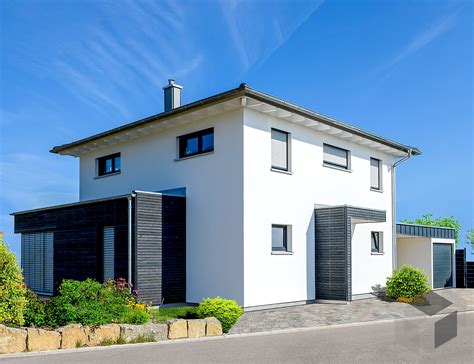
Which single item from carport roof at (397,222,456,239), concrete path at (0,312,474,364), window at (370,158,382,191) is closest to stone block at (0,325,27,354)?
concrete path at (0,312,474,364)

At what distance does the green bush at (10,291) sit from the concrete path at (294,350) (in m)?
1.40

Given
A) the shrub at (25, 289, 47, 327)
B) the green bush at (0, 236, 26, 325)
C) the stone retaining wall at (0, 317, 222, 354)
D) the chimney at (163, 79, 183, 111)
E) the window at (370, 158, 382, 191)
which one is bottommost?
the stone retaining wall at (0, 317, 222, 354)

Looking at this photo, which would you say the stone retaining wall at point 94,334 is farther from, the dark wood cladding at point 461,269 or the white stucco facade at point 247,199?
the dark wood cladding at point 461,269

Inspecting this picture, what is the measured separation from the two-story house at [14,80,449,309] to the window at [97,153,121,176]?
66cm

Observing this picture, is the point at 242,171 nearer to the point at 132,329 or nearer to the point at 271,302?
the point at 271,302

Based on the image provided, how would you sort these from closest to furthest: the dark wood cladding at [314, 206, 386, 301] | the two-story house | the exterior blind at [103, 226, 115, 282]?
the two-story house
the exterior blind at [103, 226, 115, 282]
the dark wood cladding at [314, 206, 386, 301]

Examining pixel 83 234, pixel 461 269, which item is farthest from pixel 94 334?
pixel 461 269

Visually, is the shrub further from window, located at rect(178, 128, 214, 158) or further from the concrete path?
window, located at rect(178, 128, 214, 158)

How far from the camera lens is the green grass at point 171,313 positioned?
1246cm

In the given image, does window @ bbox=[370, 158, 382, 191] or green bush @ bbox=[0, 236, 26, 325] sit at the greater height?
window @ bbox=[370, 158, 382, 191]

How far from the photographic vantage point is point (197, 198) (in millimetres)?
16234

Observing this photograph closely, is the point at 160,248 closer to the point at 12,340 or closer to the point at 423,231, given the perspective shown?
the point at 12,340

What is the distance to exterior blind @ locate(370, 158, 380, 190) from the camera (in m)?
21.0

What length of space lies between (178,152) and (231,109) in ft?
9.35
